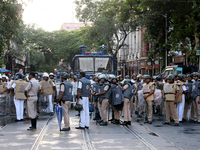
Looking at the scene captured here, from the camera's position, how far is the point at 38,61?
173 feet

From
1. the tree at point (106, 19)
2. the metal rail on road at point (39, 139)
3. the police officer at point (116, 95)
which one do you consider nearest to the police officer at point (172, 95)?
the police officer at point (116, 95)

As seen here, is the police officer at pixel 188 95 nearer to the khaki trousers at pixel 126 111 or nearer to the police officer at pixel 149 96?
the police officer at pixel 149 96

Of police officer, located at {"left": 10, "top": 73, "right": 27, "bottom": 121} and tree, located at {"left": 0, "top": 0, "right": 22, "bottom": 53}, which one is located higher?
tree, located at {"left": 0, "top": 0, "right": 22, "bottom": 53}

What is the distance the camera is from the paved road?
7.32m

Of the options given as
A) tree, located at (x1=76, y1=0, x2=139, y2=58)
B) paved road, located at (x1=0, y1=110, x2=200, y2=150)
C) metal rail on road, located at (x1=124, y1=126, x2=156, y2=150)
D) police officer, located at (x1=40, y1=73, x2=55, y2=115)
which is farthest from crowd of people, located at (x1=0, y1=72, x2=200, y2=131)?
tree, located at (x1=76, y1=0, x2=139, y2=58)

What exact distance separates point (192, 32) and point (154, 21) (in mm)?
7306

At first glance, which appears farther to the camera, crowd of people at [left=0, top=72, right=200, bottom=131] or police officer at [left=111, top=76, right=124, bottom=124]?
police officer at [left=111, top=76, right=124, bottom=124]

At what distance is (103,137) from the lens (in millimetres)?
8430

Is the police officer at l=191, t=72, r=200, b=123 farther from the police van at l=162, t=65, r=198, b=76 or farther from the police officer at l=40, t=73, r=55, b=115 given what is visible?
the police van at l=162, t=65, r=198, b=76

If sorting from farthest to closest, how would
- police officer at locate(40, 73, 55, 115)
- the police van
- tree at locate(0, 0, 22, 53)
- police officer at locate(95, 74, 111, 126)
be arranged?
the police van → tree at locate(0, 0, 22, 53) → police officer at locate(40, 73, 55, 115) → police officer at locate(95, 74, 111, 126)

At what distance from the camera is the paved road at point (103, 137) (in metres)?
7.32

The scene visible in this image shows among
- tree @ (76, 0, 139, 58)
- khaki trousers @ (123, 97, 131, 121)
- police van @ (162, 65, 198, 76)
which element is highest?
tree @ (76, 0, 139, 58)

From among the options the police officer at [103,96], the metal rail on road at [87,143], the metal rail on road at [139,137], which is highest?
the police officer at [103,96]

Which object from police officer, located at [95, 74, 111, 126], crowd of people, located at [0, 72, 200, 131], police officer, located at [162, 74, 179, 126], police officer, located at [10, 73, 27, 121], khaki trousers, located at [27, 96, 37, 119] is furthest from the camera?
police officer, located at [10, 73, 27, 121]
